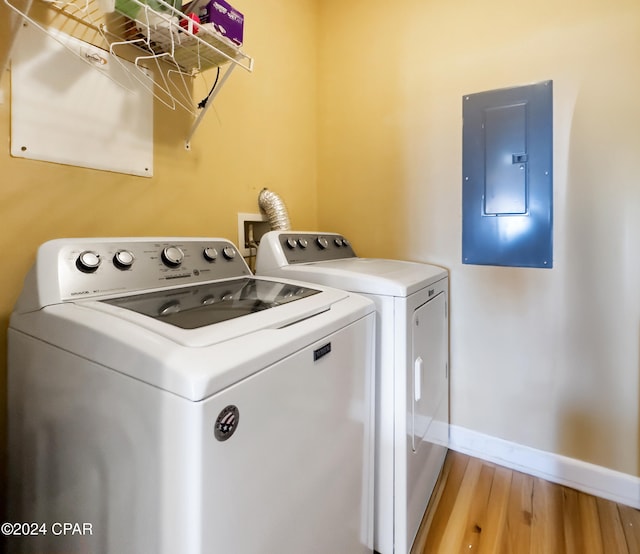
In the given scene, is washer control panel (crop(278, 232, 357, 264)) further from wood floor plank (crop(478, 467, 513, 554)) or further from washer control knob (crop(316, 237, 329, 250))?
wood floor plank (crop(478, 467, 513, 554))

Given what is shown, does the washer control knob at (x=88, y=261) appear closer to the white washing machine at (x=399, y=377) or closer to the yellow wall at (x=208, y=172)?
the yellow wall at (x=208, y=172)

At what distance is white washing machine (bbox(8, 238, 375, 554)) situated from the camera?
1.77 ft

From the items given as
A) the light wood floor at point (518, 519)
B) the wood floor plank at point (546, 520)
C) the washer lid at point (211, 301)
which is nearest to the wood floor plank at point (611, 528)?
the light wood floor at point (518, 519)

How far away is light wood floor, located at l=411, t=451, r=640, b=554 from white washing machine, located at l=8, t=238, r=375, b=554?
50 cm

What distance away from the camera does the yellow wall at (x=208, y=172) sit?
0.97m

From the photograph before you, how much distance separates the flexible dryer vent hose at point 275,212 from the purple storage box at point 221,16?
2.18ft

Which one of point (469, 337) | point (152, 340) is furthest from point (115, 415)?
point (469, 337)

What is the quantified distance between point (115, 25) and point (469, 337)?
6.22ft

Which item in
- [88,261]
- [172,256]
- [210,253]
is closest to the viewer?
[88,261]

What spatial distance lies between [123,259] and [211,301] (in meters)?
0.28

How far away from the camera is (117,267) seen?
0.93m

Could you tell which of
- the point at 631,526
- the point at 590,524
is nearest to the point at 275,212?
Answer: the point at 590,524

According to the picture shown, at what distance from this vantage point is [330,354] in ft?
2.70

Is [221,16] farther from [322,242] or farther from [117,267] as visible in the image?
[322,242]
